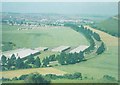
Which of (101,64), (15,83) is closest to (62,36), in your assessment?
(101,64)

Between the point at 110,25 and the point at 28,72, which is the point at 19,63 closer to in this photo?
the point at 28,72

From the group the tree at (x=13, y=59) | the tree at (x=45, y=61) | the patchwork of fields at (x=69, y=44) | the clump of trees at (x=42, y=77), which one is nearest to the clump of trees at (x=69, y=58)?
the patchwork of fields at (x=69, y=44)

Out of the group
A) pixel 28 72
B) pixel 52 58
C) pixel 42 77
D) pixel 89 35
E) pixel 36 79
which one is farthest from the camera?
pixel 89 35

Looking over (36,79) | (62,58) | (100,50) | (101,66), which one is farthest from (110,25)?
(36,79)

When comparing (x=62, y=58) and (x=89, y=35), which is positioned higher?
(x=89, y=35)

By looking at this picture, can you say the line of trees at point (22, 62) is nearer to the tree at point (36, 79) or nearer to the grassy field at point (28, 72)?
the grassy field at point (28, 72)

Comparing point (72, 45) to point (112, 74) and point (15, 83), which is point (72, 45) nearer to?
point (112, 74)
